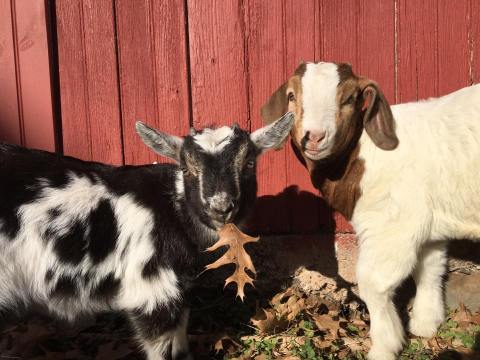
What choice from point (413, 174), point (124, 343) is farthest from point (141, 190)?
point (413, 174)

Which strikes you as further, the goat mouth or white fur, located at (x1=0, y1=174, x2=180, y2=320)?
the goat mouth

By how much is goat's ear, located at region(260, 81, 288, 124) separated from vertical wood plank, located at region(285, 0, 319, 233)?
16.3 inches

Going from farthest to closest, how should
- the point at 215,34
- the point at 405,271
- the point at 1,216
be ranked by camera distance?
the point at 215,34 < the point at 405,271 < the point at 1,216

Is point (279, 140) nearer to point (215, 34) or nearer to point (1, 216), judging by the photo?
point (215, 34)

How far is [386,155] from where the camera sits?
3342 mm

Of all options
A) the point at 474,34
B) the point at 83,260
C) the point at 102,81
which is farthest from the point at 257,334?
the point at 474,34

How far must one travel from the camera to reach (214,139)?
9.87 ft

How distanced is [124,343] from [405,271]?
1.85 meters

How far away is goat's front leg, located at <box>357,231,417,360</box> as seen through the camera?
3213mm

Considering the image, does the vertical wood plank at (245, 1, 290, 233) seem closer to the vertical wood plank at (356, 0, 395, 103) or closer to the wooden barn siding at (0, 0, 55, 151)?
the vertical wood plank at (356, 0, 395, 103)

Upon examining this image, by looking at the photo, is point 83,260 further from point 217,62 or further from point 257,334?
point 217,62

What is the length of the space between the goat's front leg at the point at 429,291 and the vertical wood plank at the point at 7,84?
2.98 m

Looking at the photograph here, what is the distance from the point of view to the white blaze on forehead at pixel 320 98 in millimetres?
3164

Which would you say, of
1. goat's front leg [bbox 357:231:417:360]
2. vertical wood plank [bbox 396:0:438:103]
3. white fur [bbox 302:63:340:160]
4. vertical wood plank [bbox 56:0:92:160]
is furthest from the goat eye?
vertical wood plank [bbox 56:0:92:160]
